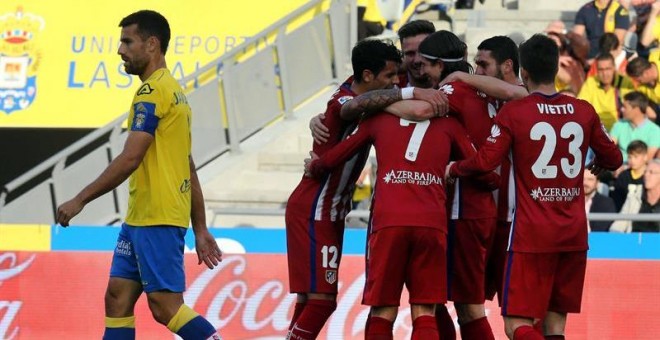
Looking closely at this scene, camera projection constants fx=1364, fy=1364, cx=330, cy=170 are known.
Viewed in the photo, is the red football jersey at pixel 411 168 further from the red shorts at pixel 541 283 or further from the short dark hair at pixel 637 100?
A: the short dark hair at pixel 637 100

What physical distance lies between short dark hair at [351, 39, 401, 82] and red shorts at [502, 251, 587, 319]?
1.35m

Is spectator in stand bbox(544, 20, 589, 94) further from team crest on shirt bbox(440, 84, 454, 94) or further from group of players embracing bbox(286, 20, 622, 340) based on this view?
team crest on shirt bbox(440, 84, 454, 94)

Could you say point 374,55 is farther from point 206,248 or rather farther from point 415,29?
point 206,248

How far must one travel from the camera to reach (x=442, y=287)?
7.70 m

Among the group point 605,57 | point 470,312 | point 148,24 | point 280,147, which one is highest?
point 148,24

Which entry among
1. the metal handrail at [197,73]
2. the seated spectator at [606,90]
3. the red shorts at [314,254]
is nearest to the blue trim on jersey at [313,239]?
the red shorts at [314,254]

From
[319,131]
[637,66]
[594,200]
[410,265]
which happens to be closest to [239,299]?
[319,131]

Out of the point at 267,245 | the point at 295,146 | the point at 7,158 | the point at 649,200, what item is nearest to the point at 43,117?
the point at 7,158

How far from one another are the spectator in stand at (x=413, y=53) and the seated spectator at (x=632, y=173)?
4.69m

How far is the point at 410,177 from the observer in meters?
7.63

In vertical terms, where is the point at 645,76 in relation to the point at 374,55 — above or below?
below

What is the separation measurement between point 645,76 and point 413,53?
21.1 ft

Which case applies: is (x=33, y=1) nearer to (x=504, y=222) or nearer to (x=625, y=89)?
(x=625, y=89)

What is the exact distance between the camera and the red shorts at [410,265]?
7.61 meters
